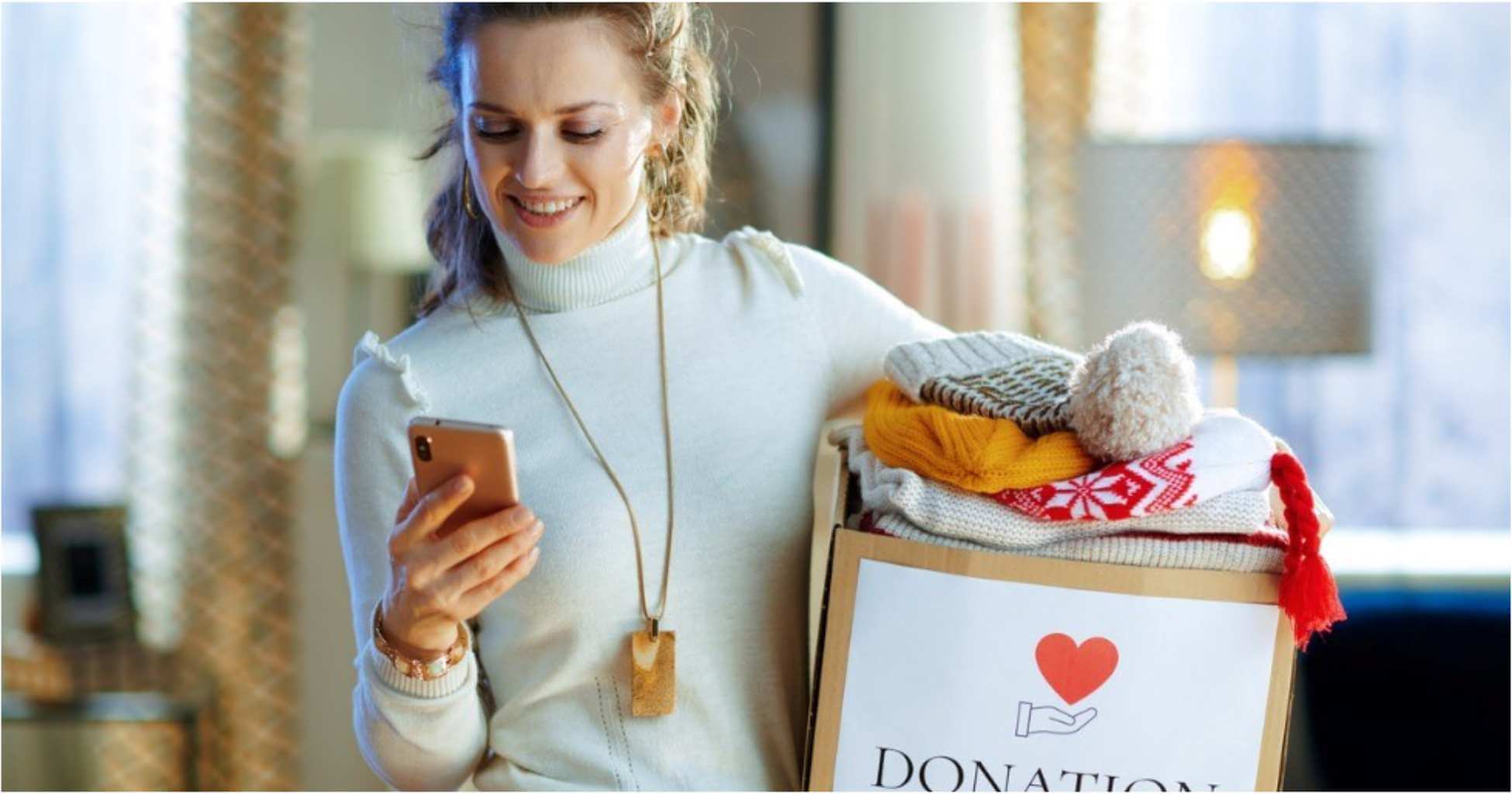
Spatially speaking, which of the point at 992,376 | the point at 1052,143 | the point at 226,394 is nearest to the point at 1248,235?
the point at 1052,143

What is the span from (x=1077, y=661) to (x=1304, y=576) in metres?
0.15

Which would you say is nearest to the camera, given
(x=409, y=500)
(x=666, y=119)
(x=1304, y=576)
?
(x=1304, y=576)

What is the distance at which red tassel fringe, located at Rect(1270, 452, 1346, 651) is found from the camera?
89 centimetres

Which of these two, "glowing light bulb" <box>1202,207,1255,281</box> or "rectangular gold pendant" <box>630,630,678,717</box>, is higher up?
"glowing light bulb" <box>1202,207,1255,281</box>

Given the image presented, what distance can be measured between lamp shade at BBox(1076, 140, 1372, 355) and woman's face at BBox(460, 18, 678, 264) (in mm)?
1346

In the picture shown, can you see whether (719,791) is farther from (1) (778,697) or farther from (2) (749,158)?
(2) (749,158)

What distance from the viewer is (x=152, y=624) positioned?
Result: 307cm

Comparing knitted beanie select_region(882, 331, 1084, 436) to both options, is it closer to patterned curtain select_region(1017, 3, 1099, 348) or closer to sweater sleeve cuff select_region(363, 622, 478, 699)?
sweater sleeve cuff select_region(363, 622, 478, 699)

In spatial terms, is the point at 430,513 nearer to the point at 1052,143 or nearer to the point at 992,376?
the point at 992,376

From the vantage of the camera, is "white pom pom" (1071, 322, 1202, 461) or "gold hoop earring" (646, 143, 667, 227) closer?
"white pom pom" (1071, 322, 1202, 461)

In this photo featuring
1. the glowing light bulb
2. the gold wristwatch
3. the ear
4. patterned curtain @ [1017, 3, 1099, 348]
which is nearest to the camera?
the gold wristwatch

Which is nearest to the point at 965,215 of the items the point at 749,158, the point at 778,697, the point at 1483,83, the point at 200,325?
the point at 749,158

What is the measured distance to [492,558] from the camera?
97 cm

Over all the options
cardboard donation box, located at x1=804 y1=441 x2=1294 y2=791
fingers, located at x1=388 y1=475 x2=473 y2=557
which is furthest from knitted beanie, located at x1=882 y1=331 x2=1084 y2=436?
fingers, located at x1=388 y1=475 x2=473 y2=557
